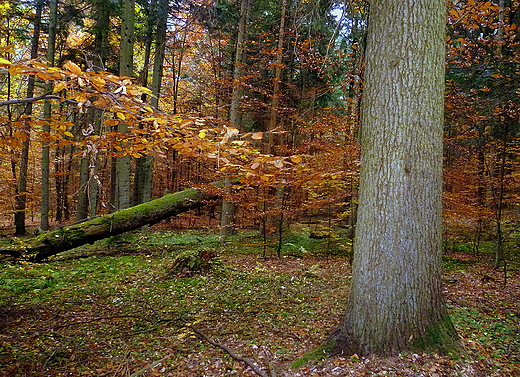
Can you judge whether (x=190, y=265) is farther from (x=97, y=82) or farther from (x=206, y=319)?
(x=97, y=82)

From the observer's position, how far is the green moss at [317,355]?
122 inches

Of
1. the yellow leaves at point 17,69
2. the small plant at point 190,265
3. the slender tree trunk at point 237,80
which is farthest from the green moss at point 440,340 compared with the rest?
the slender tree trunk at point 237,80

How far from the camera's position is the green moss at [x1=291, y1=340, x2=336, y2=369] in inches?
122

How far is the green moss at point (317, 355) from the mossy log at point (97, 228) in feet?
18.0

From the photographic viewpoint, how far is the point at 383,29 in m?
2.95

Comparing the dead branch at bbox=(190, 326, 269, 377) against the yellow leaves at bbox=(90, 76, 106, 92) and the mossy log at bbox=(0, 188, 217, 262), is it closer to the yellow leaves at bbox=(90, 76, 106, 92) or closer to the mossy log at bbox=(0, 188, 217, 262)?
the yellow leaves at bbox=(90, 76, 106, 92)

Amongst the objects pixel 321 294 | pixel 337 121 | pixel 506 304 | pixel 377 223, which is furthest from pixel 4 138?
pixel 337 121

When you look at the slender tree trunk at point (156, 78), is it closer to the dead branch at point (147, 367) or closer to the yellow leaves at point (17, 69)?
the yellow leaves at point (17, 69)

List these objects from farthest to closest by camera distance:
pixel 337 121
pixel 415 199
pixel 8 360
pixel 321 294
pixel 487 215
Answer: pixel 337 121
pixel 487 215
pixel 321 294
pixel 8 360
pixel 415 199

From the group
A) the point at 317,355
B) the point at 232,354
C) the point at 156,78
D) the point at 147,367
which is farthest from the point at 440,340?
the point at 156,78

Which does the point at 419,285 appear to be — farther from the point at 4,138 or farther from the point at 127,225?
the point at 127,225

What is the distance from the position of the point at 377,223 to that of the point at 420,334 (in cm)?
111

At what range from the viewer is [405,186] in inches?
112

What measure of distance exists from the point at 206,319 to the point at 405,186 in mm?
3458
